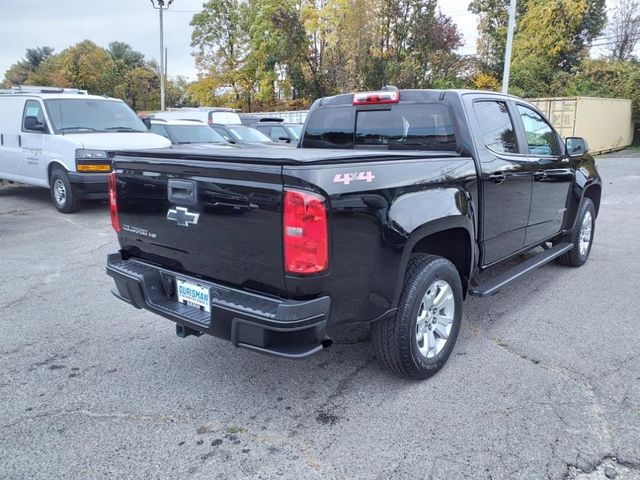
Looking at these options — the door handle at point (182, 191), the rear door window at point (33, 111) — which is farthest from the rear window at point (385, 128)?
the rear door window at point (33, 111)

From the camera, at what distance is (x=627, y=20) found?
34.2 meters

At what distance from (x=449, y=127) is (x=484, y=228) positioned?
82 cm

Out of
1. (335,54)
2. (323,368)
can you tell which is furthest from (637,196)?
(335,54)

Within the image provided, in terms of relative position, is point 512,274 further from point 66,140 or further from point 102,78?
point 102,78

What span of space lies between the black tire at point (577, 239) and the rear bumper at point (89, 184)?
22.9 feet

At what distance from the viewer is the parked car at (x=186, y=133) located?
11.6 metres

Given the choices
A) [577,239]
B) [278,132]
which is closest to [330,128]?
[577,239]

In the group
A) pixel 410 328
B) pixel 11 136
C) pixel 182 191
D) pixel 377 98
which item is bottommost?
pixel 410 328

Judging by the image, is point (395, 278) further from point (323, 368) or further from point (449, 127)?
point (449, 127)

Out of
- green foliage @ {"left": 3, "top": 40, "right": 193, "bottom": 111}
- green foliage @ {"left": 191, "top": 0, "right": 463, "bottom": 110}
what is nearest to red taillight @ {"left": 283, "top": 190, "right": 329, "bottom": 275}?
green foliage @ {"left": 191, "top": 0, "right": 463, "bottom": 110}

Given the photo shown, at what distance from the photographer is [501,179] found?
4.09m

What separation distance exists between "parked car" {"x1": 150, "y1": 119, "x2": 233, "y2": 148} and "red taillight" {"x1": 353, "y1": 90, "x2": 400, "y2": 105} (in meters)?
7.41

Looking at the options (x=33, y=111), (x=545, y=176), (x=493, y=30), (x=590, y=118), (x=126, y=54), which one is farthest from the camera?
(x=126, y=54)

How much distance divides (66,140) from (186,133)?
3.50 m
